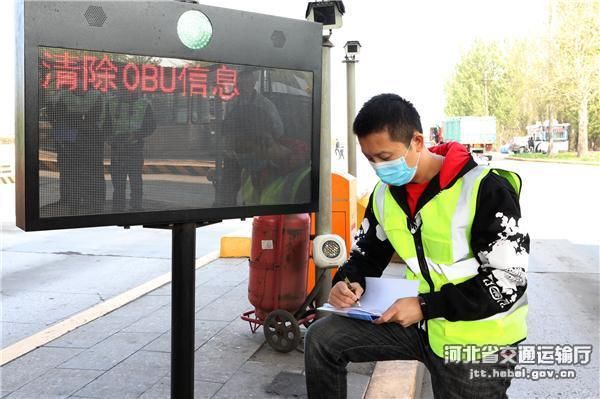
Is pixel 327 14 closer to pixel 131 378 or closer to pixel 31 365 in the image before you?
pixel 131 378

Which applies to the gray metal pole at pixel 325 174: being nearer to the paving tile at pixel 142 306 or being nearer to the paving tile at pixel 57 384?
the paving tile at pixel 57 384

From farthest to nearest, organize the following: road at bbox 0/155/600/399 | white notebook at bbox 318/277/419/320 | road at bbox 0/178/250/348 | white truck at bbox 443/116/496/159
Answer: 1. white truck at bbox 443/116/496/159
2. road at bbox 0/178/250/348
3. road at bbox 0/155/600/399
4. white notebook at bbox 318/277/419/320

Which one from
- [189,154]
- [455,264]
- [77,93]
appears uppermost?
[77,93]

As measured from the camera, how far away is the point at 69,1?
204cm

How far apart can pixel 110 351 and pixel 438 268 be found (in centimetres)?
322

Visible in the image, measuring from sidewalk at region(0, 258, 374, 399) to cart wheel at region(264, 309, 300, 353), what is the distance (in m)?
0.07

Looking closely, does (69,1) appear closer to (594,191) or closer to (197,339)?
(197,339)

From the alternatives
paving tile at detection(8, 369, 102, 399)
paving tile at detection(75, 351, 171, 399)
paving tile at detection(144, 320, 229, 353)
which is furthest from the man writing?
paving tile at detection(144, 320, 229, 353)

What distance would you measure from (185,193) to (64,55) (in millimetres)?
658

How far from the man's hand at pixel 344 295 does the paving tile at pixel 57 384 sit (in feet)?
7.28

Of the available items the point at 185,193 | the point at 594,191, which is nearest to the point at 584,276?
the point at 185,193

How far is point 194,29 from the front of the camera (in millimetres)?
2330

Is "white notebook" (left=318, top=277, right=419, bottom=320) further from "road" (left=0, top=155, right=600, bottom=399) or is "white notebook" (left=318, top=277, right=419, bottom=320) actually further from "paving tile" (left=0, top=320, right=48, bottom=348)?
"paving tile" (left=0, top=320, right=48, bottom=348)

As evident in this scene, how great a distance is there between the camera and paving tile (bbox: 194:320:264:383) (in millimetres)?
4418
